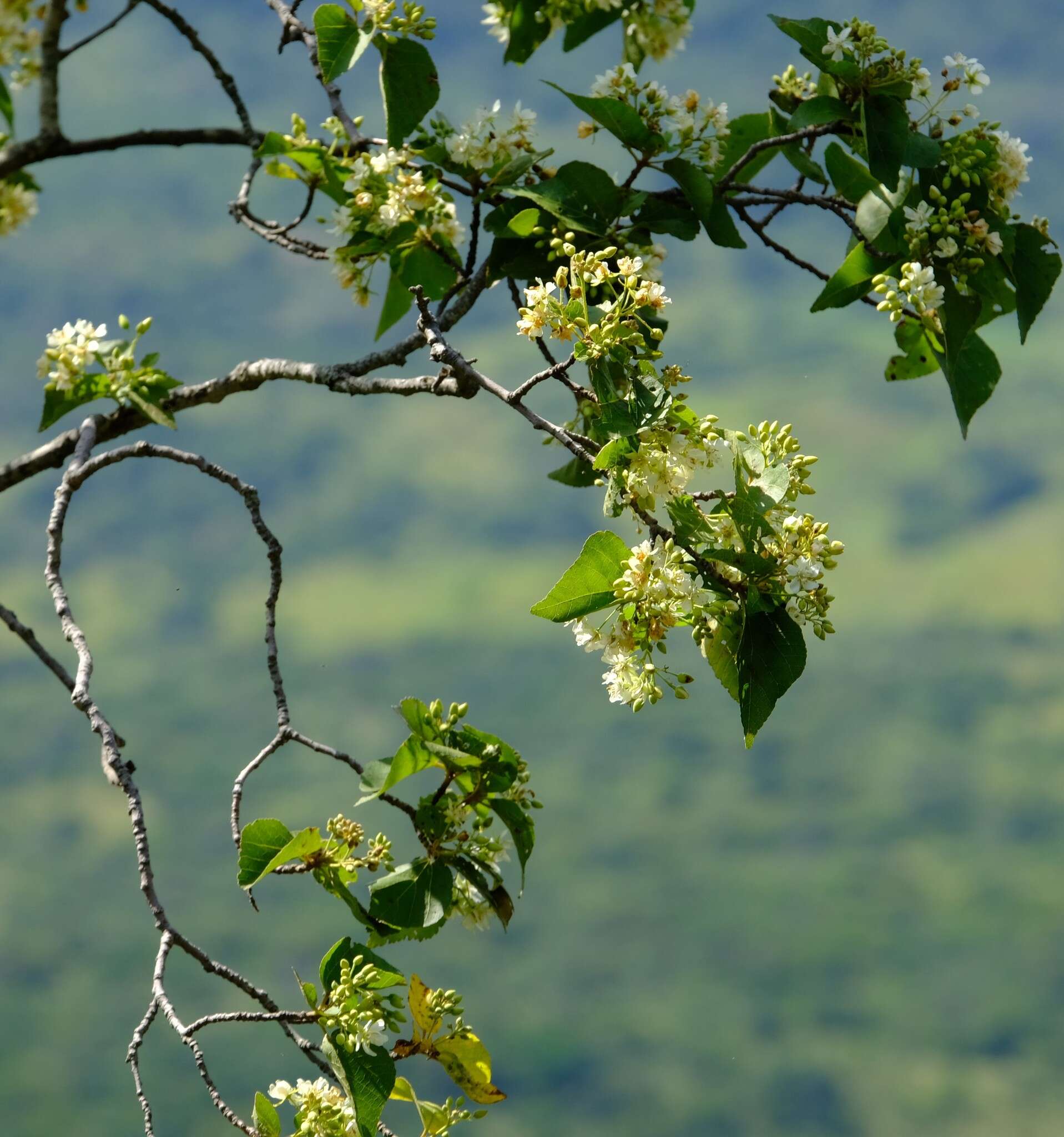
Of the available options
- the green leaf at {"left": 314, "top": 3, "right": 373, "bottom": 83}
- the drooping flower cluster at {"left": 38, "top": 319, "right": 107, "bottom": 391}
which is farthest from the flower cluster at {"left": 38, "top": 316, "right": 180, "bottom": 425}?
the green leaf at {"left": 314, "top": 3, "right": 373, "bottom": 83}

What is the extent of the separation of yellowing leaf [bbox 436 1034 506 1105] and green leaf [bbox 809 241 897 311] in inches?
34.2

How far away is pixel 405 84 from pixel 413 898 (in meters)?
0.96

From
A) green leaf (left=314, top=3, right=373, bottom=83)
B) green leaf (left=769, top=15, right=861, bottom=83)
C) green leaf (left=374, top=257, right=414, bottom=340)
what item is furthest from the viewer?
green leaf (left=374, top=257, right=414, bottom=340)

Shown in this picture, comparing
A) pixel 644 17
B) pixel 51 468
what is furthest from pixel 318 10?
pixel 51 468

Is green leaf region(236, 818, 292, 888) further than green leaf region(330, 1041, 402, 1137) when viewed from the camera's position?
Yes

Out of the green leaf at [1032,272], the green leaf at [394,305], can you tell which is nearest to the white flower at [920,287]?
Answer: the green leaf at [1032,272]

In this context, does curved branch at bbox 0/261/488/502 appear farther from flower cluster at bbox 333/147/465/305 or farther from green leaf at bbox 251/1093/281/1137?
green leaf at bbox 251/1093/281/1137

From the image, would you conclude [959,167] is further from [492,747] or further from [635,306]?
[492,747]

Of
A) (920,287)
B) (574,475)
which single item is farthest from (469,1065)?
(920,287)

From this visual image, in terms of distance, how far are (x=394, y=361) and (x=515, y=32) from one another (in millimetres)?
626

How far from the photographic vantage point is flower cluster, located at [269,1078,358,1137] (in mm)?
1144

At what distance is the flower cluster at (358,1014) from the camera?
1146 mm

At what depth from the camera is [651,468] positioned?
1.06 m

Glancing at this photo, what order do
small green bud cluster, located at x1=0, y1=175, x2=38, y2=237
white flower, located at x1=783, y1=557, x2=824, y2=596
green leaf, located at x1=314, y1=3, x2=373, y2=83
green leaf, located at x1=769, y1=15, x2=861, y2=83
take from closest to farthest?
white flower, located at x1=783, y1=557, x2=824, y2=596, green leaf, located at x1=769, y1=15, x2=861, y2=83, green leaf, located at x1=314, y1=3, x2=373, y2=83, small green bud cluster, located at x1=0, y1=175, x2=38, y2=237
